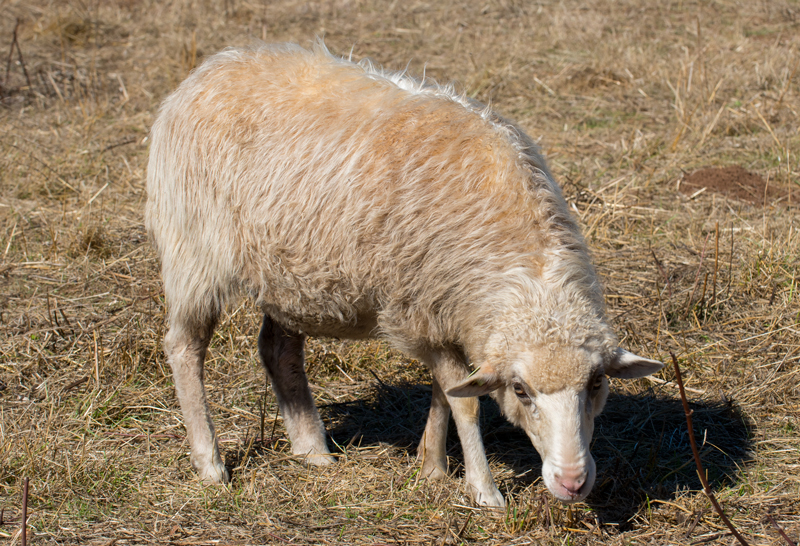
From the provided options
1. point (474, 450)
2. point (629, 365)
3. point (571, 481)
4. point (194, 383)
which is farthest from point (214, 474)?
point (629, 365)

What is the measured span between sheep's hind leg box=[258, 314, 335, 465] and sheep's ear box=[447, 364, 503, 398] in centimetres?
116

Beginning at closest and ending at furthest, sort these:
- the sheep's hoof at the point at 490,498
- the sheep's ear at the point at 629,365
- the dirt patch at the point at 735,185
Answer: the sheep's ear at the point at 629,365 → the sheep's hoof at the point at 490,498 → the dirt patch at the point at 735,185

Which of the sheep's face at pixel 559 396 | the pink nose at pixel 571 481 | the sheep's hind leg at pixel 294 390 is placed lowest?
the sheep's hind leg at pixel 294 390

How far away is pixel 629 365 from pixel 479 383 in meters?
0.59

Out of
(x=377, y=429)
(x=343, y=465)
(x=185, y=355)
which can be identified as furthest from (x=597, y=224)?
(x=185, y=355)

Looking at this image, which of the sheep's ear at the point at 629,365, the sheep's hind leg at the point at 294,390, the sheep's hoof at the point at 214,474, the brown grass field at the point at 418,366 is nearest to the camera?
the sheep's ear at the point at 629,365

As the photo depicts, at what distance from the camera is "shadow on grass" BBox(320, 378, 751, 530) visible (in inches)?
134

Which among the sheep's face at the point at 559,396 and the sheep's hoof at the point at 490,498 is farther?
the sheep's hoof at the point at 490,498

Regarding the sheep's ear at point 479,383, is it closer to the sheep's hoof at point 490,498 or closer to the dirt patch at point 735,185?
the sheep's hoof at point 490,498

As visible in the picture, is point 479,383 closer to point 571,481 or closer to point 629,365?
point 571,481

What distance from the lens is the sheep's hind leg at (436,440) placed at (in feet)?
11.7

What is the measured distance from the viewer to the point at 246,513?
3244mm

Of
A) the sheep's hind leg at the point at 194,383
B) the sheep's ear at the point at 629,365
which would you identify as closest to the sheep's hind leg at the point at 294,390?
the sheep's hind leg at the point at 194,383

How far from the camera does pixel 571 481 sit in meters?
2.80
